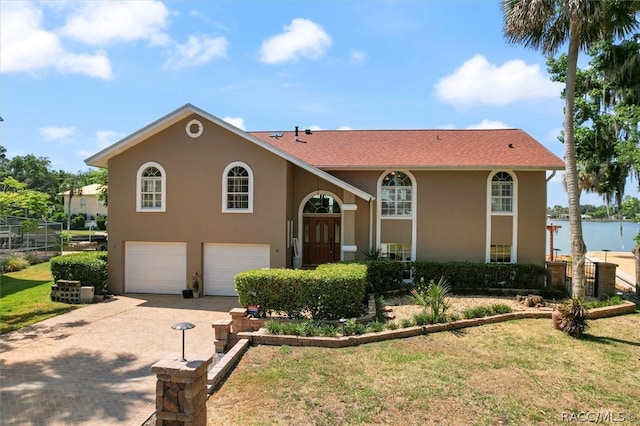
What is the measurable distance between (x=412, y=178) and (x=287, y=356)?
10.6 meters

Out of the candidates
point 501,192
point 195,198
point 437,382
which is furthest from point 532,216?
point 195,198

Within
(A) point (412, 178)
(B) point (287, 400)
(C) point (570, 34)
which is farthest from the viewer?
(A) point (412, 178)

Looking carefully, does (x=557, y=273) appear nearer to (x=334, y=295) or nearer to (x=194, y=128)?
(x=334, y=295)

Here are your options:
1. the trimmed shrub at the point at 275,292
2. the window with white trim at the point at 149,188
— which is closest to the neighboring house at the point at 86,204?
the window with white trim at the point at 149,188

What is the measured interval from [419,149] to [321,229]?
227 inches

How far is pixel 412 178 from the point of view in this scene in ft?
55.2

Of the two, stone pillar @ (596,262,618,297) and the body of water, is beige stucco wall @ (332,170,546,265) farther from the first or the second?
the body of water

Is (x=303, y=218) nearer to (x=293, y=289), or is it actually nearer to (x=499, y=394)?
(x=293, y=289)

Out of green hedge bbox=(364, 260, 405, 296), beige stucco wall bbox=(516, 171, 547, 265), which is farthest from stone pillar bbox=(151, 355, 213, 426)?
beige stucco wall bbox=(516, 171, 547, 265)

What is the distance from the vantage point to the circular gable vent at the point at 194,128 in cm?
1523

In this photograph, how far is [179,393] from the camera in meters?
5.22

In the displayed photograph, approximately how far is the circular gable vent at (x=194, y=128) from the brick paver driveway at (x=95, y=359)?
636 centimetres

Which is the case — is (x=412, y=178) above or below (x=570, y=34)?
below

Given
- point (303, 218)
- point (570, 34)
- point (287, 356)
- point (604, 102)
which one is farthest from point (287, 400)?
point (604, 102)
